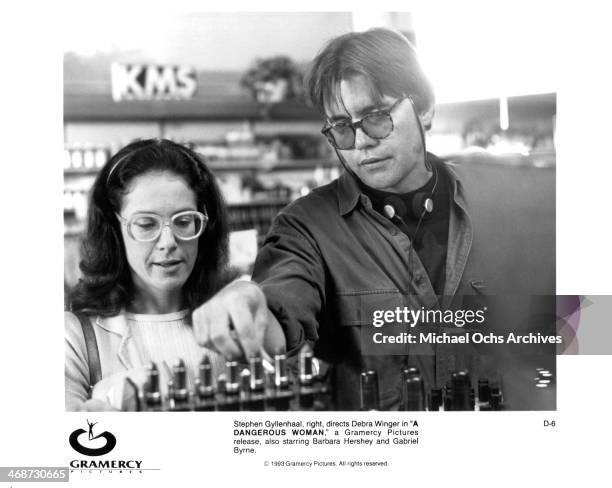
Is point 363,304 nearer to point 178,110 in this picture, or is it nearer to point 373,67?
point 373,67

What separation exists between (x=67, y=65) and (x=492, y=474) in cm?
180

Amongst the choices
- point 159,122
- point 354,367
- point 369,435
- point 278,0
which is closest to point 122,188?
point 159,122

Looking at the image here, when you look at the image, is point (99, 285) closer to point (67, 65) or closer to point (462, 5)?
point (67, 65)

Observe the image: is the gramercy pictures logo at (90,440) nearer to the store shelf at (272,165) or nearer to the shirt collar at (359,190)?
the store shelf at (272,165)

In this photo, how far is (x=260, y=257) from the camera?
1.92 meters

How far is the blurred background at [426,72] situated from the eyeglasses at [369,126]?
0.30 feet

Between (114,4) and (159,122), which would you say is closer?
(114,4)

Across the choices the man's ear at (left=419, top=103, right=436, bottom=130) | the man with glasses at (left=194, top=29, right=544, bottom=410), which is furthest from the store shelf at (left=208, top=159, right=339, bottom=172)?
the man's ear at (left=419, top=103, right=436, bottom=130)

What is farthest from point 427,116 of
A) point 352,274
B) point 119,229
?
point 119,229

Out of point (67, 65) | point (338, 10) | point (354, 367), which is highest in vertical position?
point (338, 10)

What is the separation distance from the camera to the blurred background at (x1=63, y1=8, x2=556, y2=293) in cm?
192

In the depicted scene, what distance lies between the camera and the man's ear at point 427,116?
1.90 metres

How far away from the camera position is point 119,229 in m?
1.87

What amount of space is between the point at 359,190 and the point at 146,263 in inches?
25.7
